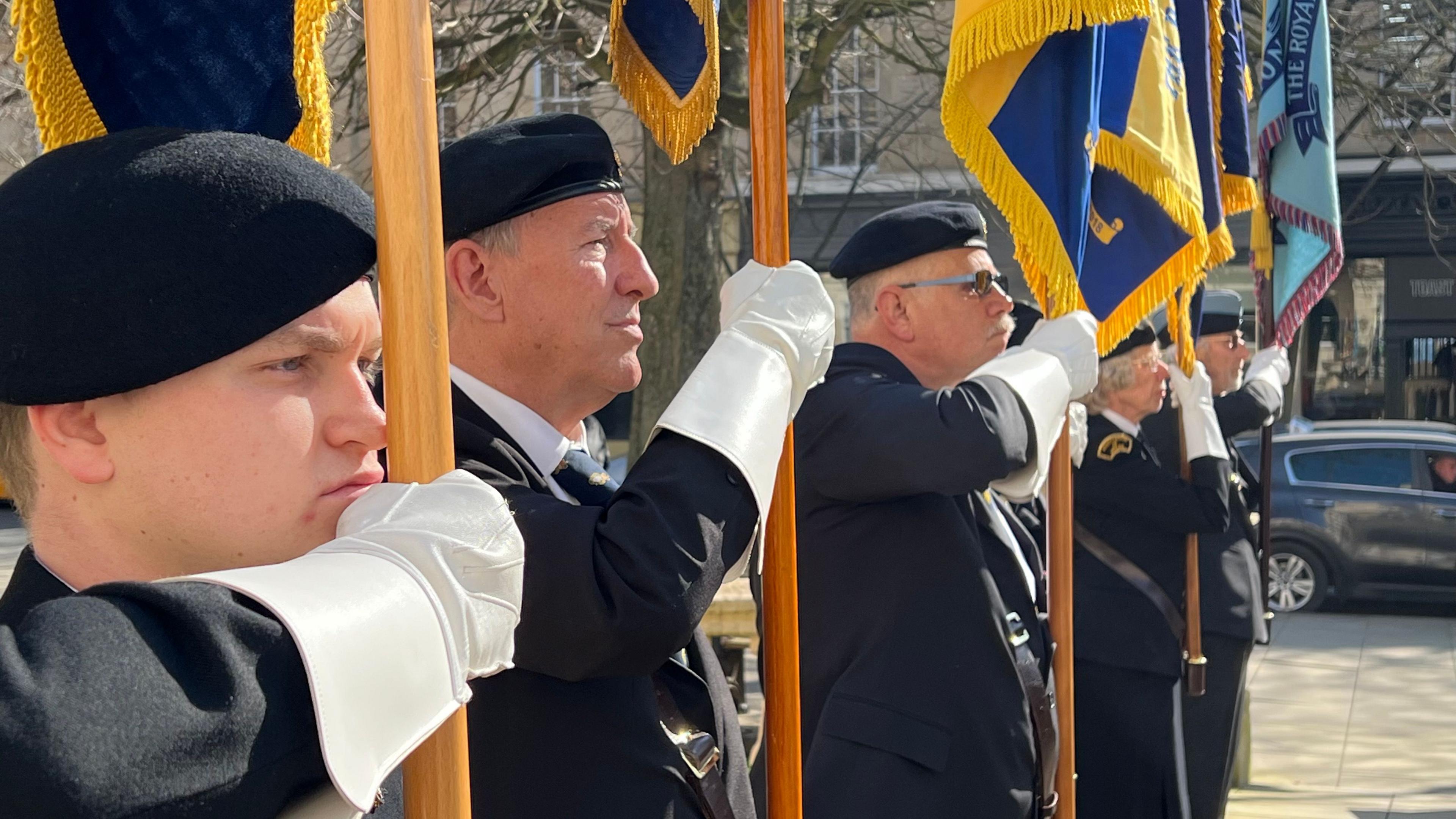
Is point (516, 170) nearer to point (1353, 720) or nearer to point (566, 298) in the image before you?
point (566, 298)

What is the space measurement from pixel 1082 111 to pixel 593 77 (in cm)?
721

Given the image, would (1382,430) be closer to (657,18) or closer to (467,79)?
(467,79)

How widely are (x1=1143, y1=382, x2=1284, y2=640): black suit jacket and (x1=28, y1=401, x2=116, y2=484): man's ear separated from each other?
4195mm

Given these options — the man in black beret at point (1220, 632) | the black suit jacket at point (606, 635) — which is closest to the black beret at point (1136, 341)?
the man in black beret at point (1220, 632)

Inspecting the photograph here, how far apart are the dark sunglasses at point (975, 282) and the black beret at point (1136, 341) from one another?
5.67 ft

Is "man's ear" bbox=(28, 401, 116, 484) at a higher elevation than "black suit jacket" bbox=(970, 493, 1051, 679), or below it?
higher

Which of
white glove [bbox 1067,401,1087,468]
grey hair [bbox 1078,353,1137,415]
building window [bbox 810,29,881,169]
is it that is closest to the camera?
white glove [bbox 1067,401,1087,468]

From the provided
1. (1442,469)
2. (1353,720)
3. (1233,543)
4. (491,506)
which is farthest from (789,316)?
(1442,469)

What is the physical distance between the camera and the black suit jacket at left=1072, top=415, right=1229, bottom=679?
451 cm

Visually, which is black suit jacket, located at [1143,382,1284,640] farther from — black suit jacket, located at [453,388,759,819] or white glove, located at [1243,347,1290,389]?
black suit jacket, located at [453,388,759,819]

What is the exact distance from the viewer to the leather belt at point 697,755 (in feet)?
6.09

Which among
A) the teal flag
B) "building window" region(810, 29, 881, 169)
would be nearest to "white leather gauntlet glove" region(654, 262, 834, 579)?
the teal flag

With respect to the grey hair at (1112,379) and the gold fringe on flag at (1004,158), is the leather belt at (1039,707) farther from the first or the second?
the grey hair at (1112,379)

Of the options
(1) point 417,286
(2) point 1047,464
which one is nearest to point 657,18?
(1) point 417,286
